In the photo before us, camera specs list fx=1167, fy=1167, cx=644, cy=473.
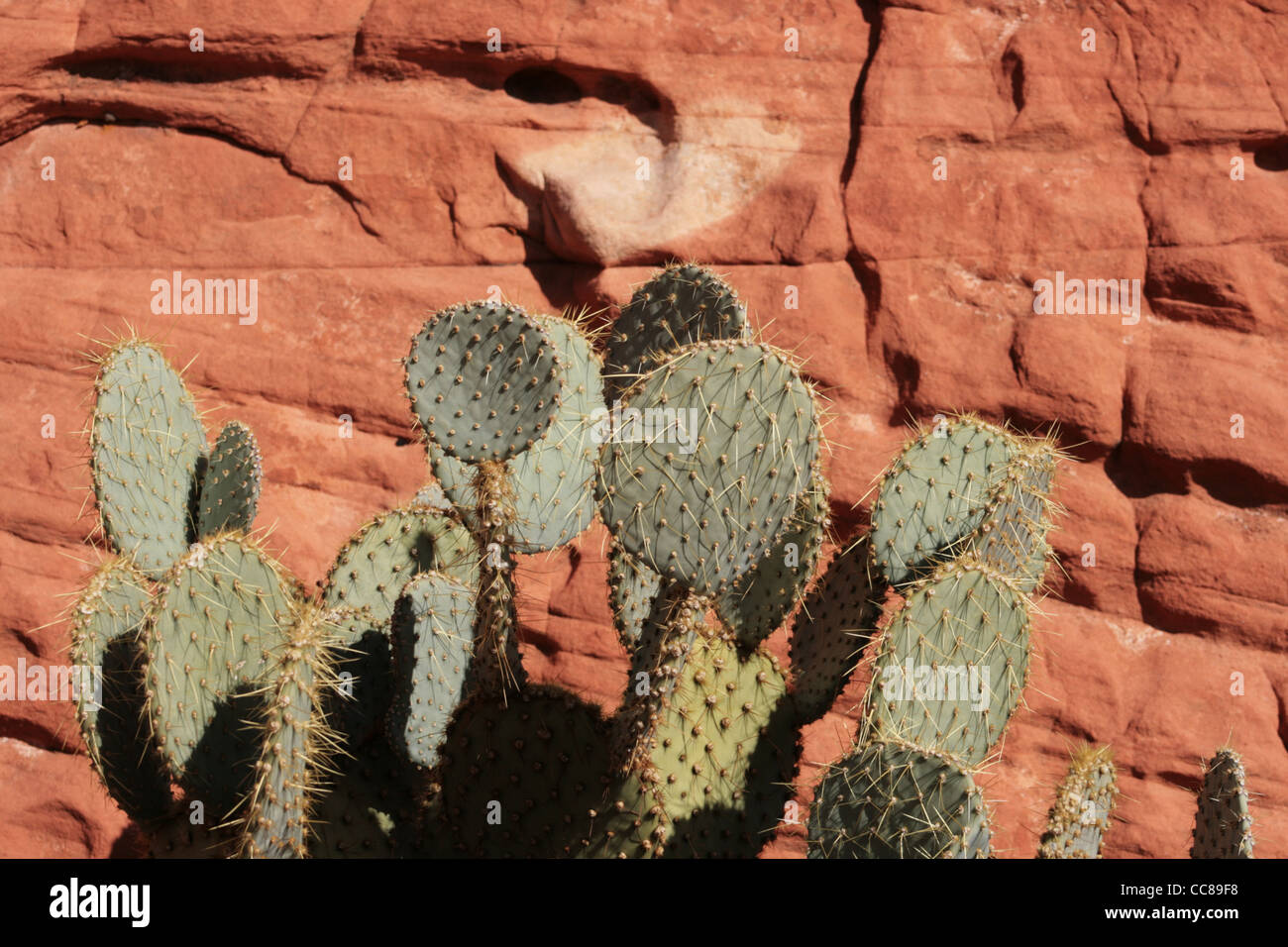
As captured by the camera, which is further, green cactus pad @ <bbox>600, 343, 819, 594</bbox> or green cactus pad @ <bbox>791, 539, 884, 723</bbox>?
green cactus pad @ <bbox>791, 539, 884, 723</bbox>

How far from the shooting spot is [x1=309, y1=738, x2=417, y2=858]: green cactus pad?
3.50 m

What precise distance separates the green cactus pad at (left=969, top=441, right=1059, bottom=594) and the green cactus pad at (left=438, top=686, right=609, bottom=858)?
1.29 metres

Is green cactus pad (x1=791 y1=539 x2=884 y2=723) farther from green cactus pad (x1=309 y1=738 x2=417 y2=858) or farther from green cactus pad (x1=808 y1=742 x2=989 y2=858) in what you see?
green cactus pad (x1=309 y1=738 x2=417 y2=858)

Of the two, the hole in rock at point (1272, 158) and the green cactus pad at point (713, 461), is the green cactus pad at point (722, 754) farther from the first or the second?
the hole in rock at point (1272, 158)

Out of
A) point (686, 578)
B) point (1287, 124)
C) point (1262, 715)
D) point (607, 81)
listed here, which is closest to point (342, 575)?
point (686, 578)

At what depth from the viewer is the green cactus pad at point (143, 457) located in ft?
11.9

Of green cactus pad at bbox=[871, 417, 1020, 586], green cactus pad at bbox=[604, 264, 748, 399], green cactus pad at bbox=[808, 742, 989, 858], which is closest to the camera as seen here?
green cactus pad at bbox=[808, 742, 989, 858]

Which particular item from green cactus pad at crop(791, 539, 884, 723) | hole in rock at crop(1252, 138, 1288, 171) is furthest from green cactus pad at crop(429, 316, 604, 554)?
hole in rock at crop(1252, 138, 1288, 171)

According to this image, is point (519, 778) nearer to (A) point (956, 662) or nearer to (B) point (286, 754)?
(B) point (286, 754)

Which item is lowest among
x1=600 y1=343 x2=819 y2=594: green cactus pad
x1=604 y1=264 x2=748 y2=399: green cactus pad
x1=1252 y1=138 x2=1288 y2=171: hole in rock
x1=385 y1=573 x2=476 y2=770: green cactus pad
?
x1=385 y1=573 x2=476 y2=770: green cactus pad

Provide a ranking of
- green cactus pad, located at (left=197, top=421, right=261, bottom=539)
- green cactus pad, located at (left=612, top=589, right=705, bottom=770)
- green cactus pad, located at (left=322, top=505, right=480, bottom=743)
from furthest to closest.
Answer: green cactus pad, located at (left=322, top=505, right=480, bottom=743), green cactus pad, located at (left=197, top=421, right=261, bottom=539), green cactus pad, located at (left=612, top=589, right=705, bottom=770)

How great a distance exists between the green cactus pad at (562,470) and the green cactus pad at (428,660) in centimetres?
27

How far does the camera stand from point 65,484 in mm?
6262

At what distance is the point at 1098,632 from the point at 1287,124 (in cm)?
275
